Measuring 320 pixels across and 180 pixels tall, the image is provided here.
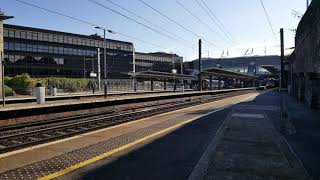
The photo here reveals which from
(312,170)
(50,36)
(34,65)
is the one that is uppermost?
(50,36)

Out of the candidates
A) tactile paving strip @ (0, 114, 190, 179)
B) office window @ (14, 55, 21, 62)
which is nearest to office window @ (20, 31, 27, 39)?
office window @ (14, 55, 21, 62)

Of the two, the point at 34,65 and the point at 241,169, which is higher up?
the point at 34,65

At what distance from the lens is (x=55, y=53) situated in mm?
95188

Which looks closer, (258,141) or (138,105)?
(258,141)

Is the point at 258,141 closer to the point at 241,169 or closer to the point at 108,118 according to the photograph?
the point at 241,169

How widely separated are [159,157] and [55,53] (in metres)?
89.2

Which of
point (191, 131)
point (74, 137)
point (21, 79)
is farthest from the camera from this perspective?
point (21, 79)

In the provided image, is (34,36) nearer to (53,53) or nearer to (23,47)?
(23,47)

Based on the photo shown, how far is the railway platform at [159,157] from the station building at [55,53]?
239ft

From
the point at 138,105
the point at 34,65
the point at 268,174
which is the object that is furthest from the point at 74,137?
the point at 34,65

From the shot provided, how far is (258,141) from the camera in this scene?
13000 millimetres

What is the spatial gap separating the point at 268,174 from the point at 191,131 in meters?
7.24

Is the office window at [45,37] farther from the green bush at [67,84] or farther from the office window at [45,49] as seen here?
the green bush at [67,84]

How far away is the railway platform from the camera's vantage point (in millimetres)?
8383
